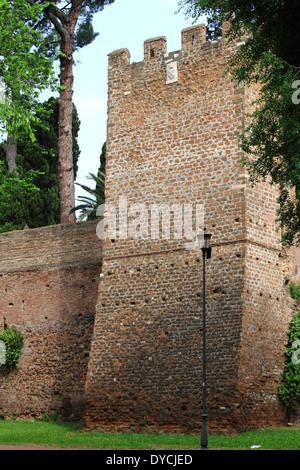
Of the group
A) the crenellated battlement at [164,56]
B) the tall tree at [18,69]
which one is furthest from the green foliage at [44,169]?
the crenellated battlement at [164,56]

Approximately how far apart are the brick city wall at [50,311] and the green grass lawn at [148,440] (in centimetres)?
240

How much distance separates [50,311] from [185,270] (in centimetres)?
536

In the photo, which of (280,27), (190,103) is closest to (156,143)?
(190,103)

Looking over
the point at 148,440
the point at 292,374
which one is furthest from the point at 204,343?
the point at 292,374

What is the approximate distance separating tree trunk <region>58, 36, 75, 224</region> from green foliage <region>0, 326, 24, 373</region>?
212 inches

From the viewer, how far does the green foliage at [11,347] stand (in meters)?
20.4

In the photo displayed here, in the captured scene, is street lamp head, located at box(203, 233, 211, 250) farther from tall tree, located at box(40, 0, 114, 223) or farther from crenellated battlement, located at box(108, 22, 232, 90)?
tall tree, located at box(40, 0, 114, 223)

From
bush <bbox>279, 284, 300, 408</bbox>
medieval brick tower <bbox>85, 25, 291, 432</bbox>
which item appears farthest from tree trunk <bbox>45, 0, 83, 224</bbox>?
bush <bbox>279, 284, 300, 408</bbox>

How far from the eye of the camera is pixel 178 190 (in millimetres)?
16828

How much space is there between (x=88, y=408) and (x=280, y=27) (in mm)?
8865
